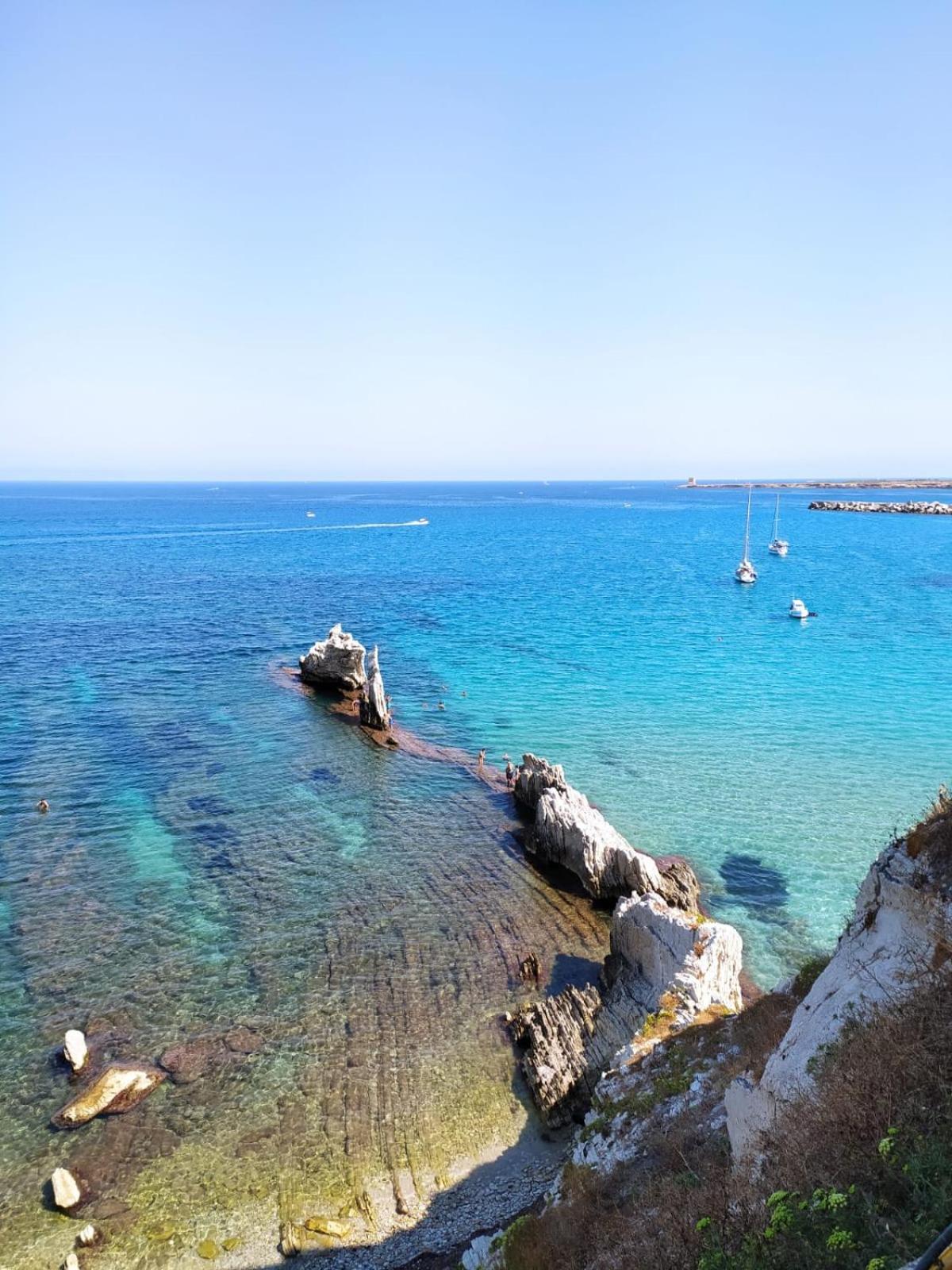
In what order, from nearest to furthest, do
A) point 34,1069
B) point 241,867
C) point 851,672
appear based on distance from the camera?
1. point 34,1069
2. point 241,867
3. point 851,672

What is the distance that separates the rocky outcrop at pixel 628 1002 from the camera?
1917 centimetres

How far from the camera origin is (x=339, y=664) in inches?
2080

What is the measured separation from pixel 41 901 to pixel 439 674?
33006 mm

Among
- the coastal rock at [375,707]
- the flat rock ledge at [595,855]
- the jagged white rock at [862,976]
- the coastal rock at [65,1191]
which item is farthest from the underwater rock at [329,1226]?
the coastal rock at [375,707]

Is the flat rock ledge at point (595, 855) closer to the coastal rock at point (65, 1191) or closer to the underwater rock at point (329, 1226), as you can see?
the underwater rock at point (329, 1226)

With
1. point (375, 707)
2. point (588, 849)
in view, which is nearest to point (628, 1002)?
point (588, 849)

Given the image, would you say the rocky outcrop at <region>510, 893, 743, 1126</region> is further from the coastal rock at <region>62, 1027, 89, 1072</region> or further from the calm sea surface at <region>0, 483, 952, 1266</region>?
the coastal rock at <region>62, 1027, 89, 1072</region>

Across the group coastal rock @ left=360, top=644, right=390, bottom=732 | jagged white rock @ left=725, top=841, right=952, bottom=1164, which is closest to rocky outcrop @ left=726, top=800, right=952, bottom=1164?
jagged white rock @ left=725, top=841, right=952, bottom=1164

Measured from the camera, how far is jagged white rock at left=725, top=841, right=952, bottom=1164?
10.9 meters

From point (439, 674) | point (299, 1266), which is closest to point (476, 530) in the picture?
point (439, 674)

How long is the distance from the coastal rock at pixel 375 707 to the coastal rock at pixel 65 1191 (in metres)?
30.2

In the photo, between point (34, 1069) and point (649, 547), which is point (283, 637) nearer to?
point (34, 1069)

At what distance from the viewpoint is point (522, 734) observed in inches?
1746

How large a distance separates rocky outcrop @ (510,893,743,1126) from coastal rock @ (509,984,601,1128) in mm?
21
